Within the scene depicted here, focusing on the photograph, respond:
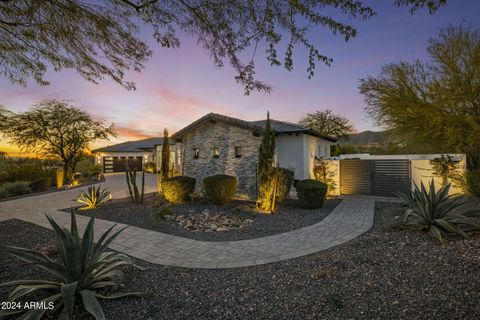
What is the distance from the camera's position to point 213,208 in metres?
9.35

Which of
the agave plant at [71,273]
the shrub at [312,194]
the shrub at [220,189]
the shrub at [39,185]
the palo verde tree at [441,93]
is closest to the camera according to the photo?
the agave plant at [71,273]

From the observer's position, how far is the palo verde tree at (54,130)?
1981 cm

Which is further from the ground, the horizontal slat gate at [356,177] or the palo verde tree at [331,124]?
the palo verde tree at [331,124]

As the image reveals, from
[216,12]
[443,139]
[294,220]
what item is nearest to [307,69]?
[216,12]

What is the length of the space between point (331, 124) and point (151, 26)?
30146mm

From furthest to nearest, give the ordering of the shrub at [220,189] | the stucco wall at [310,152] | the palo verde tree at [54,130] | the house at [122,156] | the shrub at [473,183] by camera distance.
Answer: the house at [122,156] < the palo verde tree at [54,130] < the stucco wall at [310,152] < the shrub at [220,189] < the shrub at [473,183]

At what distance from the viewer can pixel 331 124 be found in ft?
101

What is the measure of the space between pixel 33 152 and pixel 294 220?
25.3 m

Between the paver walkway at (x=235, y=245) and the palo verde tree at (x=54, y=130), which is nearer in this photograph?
the paver walkway at (x=235, y=245)

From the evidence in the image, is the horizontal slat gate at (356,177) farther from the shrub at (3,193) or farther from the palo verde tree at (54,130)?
the palo verde tree at (54,130)

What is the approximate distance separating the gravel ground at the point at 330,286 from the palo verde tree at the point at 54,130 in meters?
A: 21.5

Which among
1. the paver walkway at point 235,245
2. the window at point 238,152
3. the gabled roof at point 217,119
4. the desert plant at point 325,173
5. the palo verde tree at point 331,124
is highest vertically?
the palo verde tree at point 331,124

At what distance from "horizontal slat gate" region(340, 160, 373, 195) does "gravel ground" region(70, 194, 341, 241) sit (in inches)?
91.2

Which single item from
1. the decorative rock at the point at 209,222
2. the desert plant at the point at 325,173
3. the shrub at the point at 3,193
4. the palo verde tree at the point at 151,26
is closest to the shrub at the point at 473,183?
the desert plant at the point at 325,173
